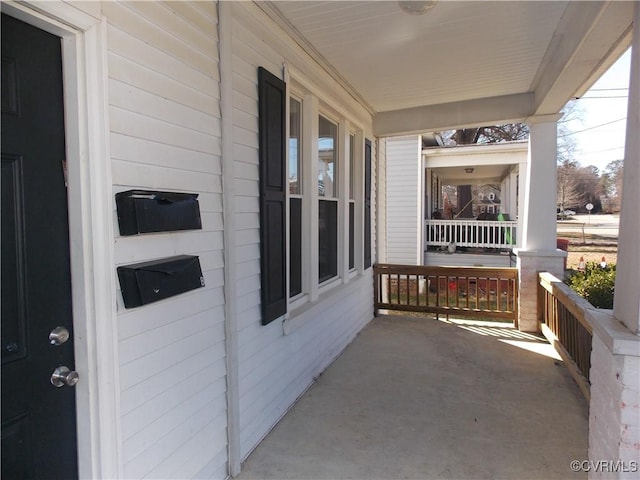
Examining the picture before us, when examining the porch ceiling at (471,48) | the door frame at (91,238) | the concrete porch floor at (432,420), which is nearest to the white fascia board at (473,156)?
the porch ceiling at (471,48)

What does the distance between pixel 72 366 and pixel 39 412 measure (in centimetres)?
17

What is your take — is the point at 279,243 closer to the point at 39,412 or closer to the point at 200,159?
the point at 200,159

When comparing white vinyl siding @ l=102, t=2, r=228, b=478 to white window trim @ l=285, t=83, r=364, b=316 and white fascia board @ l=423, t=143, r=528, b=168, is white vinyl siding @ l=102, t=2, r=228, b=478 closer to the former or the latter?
white window trim @ l=285, t=83, r=364, b=316

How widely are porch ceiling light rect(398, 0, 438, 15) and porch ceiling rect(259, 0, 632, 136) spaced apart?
44mm

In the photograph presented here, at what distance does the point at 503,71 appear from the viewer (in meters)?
3.72

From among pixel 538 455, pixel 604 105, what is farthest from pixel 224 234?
pixel 604 105

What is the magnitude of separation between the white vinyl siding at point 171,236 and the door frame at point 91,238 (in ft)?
0.15

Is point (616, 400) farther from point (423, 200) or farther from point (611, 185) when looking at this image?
point (611, 185)

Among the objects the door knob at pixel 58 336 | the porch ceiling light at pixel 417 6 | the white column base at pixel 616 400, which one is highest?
the porch ceiling light at pixel 417 6

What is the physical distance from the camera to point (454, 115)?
480 centimetres

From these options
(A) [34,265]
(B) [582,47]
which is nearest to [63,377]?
(A) [34,265]

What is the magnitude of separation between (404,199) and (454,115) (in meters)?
4.58

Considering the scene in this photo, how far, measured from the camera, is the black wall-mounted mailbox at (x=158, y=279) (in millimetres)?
1541

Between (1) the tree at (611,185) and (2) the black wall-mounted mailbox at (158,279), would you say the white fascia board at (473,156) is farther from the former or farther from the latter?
(1) the tree at (611,185)
